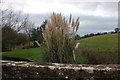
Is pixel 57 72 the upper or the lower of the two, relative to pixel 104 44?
lower

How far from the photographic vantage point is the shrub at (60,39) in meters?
6.40

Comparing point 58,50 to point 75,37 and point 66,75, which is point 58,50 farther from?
point 66,75

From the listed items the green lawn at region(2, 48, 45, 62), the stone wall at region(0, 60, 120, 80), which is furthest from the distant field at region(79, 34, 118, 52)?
the stone wall at region(0, 60, 120, 80)

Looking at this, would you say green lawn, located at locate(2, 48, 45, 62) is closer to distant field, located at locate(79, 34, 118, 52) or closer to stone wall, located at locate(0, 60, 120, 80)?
distant field, located at locate(79, 34, 118, 52)

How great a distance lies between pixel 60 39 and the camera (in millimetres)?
6469

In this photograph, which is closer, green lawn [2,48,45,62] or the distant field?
green lawn [2,48,45,62]

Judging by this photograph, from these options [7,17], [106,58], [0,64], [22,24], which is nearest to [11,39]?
[7,17]

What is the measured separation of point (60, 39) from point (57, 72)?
2.52 meters

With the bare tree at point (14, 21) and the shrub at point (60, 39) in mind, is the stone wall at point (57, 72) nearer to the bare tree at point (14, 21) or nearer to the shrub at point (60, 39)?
the shrub at point (60, 39)

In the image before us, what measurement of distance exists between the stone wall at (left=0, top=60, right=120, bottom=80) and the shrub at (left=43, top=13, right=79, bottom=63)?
2.24m

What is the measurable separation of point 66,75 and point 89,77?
0.99 ft

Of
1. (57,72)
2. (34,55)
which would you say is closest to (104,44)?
(34,55)

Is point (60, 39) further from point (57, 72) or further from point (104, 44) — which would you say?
point (104, 44)

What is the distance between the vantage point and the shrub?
21.0ft
